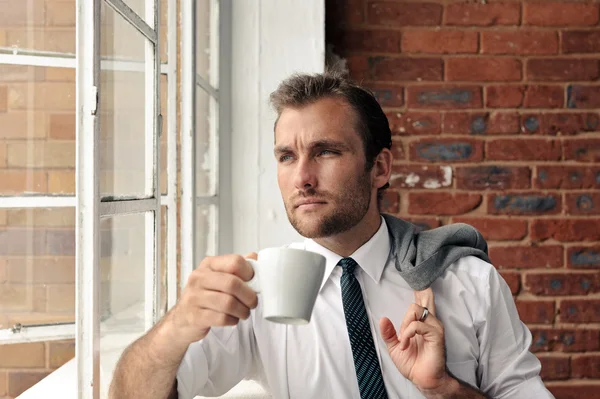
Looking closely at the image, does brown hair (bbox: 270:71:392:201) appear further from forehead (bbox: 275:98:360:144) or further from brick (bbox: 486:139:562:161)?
brick (bbox: 486:139:562:161)

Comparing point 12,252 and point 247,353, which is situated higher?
point 12,252

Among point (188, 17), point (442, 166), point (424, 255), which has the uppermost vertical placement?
point (188, 17)

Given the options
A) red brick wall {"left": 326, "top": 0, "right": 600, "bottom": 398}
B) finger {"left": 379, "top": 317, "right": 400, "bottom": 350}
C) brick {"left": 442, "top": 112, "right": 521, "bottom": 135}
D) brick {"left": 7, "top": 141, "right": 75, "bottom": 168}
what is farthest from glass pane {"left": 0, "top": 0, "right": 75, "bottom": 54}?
brick {"left": 442, "top": 112, "right": 521, "bottom": 135}

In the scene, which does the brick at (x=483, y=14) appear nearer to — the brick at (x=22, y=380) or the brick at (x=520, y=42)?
the brick at (x=520, y=42)

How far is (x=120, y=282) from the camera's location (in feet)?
3.95

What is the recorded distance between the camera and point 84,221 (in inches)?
35.6

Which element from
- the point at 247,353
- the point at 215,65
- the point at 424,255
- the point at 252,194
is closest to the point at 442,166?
the point at 252,194

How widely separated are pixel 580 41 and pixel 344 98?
125cm

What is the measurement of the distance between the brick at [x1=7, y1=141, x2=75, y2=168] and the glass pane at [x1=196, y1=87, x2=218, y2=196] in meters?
0.82

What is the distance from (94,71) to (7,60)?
10 centimetres

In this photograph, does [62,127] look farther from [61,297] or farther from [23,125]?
[61,297]

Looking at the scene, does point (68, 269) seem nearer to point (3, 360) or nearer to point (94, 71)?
point (3, 360)

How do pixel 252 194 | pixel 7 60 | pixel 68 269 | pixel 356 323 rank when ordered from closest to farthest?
pixel 7 60 < pixel 68 269 < pixel 356 323 < pixel 252 194

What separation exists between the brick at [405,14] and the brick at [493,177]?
0.51 meters
